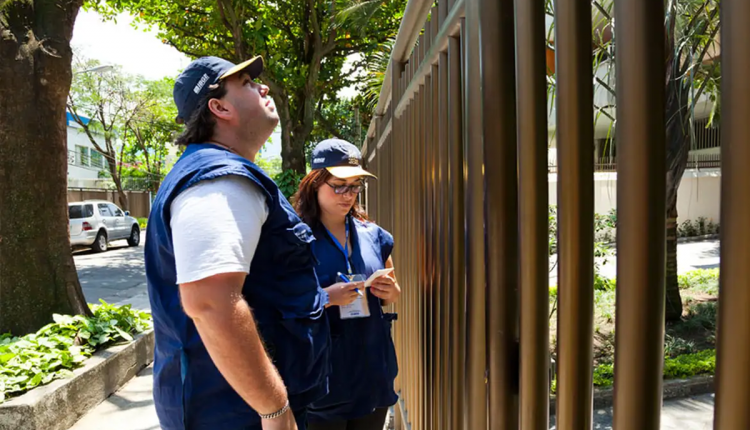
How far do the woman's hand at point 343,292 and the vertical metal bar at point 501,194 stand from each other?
1.23m

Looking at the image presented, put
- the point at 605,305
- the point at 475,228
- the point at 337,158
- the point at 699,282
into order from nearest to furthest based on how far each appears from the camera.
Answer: the point at 475,228 < the point at 337,158 < the point at 605,305 < the point at 699,282

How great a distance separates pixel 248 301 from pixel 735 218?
134 centimetres

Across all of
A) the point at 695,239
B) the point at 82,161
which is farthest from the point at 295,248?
the point at 82,161

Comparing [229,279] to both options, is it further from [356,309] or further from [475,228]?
[356,309]

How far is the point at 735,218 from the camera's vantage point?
1.94 ft

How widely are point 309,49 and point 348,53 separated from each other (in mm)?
1265

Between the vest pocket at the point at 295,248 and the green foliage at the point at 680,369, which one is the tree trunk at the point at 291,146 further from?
the vest pocket at the point at 295,248

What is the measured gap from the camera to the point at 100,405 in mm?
4906

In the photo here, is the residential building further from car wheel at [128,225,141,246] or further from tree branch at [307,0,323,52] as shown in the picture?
tree branch at [307,0,323,52]

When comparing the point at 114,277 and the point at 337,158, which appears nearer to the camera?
the point at 337,158

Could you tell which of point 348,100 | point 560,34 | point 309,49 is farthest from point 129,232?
point 560,34

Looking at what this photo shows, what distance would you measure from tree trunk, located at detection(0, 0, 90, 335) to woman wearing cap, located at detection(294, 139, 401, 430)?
3985 millimetres

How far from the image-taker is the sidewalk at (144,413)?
14.9 ft

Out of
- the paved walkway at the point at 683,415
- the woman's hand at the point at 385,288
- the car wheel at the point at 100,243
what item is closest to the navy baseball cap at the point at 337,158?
the woman's hand at the point at 385,288
